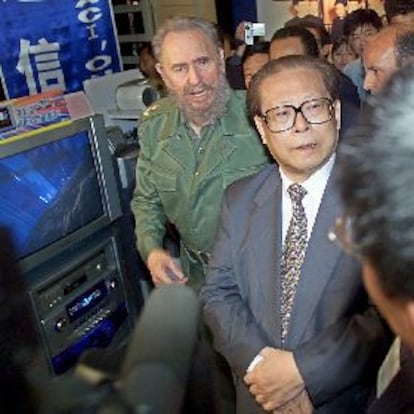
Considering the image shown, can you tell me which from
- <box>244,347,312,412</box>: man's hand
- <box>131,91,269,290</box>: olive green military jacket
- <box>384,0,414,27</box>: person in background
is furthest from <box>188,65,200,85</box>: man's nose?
<box>384,0,414,27</box>: person in background

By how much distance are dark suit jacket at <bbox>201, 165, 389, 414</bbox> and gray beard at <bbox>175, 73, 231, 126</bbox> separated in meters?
0.45

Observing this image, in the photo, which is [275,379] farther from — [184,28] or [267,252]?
[184,28]

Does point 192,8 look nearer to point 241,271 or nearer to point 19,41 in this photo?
point 19,41

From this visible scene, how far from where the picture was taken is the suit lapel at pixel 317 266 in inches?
56.9

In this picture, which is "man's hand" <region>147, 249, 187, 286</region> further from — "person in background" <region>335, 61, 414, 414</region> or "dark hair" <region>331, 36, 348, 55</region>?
"dark hair" <region>331, 36, 348, 55</region>

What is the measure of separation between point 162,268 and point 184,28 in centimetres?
77

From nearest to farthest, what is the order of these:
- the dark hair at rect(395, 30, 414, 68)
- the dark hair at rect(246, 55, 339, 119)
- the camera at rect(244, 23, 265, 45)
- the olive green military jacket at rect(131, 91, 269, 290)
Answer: the dark hair at rect(246, 55, 339, 119) < the olive green military jacket at rect(131, 91, 269, 290) < the dark hair at rect(395, 30, 414, 68) < the camera at rect(244, 23, 265, 45)

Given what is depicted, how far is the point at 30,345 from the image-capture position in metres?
0.60

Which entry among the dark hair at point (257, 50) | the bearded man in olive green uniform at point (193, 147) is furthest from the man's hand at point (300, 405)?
the dark hair at point (257, 50)

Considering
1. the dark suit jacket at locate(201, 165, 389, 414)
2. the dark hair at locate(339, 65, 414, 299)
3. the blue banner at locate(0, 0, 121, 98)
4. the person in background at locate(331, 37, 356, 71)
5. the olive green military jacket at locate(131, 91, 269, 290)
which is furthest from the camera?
the blue banner at locate(0, 0, 121, 98)

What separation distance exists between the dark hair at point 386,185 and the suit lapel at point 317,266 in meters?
0.73

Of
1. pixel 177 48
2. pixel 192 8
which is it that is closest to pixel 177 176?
pixel 177 48

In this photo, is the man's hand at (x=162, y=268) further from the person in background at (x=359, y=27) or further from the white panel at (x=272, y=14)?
the white panel at (x=272, y=14)

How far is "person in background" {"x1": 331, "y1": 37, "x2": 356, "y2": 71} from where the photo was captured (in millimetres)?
3945
